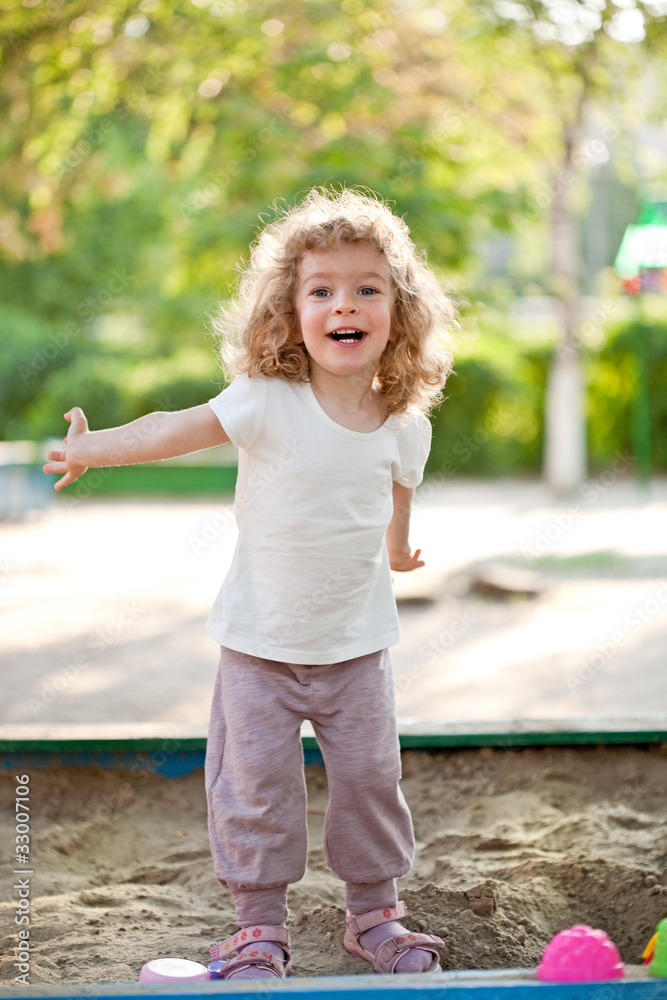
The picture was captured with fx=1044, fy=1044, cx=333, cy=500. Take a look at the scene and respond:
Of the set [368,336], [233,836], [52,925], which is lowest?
[52,925]

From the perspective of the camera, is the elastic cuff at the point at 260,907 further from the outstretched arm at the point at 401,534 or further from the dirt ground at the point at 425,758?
the outstretched arm at the point at 401,534

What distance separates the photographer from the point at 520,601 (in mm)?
6293

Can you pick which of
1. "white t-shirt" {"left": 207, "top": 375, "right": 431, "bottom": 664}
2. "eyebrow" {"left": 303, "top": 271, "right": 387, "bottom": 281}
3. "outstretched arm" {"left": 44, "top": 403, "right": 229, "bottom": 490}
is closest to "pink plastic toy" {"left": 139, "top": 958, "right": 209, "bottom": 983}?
"white t-shirt" {"left": 207, "top": 375, "right": 431, "bottom": 664}

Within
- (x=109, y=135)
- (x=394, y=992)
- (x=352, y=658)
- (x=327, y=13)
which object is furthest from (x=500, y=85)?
(x=394, y=992)

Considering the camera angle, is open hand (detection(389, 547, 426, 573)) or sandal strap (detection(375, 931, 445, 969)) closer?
sandal strap (detection(375, 931, 445, 969))

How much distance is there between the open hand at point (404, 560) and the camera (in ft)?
7.50

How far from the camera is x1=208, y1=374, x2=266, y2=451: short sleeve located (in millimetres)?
1926

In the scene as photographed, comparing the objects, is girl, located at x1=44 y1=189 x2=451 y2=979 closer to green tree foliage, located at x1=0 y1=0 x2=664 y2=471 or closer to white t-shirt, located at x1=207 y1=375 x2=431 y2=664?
white t-shirt, located at x1=207 y1=375 x2=431 y2=664

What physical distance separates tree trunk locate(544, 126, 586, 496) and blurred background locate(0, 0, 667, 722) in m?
0.03

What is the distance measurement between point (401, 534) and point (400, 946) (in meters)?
0.82

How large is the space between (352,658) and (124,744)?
1060 mm

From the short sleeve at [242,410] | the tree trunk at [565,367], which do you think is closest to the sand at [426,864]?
the short sleeve at [242,410]

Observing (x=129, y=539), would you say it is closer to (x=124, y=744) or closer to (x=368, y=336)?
(x=124, y=744)

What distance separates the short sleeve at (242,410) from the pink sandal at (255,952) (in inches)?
35.8
